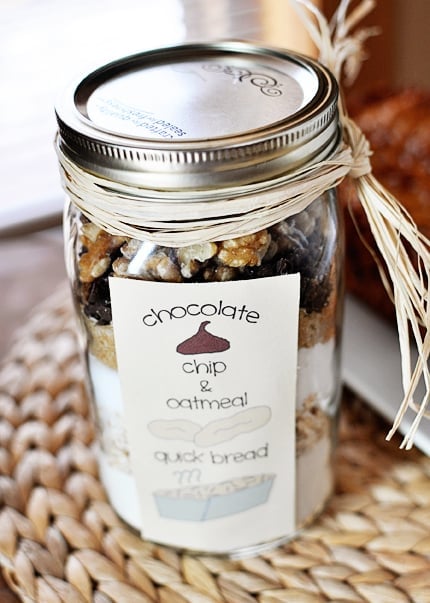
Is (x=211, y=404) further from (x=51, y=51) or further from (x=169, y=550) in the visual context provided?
(x=51, y=51)

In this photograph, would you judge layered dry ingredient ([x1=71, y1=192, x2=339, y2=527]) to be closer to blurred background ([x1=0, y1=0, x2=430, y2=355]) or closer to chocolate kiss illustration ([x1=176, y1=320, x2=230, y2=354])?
chocolate kiss illustration ([x1=176, y1=320, x2=230, y2=354])

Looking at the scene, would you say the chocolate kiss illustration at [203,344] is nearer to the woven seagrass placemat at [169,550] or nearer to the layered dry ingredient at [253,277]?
the layered dry ingredient at [253,277]

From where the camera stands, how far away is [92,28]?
1.00 meters

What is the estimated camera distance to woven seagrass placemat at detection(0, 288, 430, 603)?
566 millimetres

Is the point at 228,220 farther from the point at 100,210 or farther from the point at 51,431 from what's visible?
the point at 51,431

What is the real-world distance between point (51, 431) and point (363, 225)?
321 millimetres

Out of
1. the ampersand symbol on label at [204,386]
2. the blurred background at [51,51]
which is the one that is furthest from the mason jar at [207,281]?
the blurred background at [51,51]

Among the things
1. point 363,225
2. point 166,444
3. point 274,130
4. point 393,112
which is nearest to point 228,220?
→ point 274,130

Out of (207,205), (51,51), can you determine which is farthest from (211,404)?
(51,51)

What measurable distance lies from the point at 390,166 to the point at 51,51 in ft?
1.49

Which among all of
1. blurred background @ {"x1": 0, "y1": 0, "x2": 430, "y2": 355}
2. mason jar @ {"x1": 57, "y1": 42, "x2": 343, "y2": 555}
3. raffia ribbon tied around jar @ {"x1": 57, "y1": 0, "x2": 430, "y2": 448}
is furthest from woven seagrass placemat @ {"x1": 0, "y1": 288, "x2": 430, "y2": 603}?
blurred background @ {"x1": 0, "y1": 0, "x2": 430, "y2": 355}

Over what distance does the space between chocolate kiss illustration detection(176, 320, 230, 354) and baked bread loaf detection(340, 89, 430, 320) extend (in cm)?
27

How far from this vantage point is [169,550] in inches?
23.7

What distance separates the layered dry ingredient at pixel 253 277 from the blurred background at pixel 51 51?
1.23ft
